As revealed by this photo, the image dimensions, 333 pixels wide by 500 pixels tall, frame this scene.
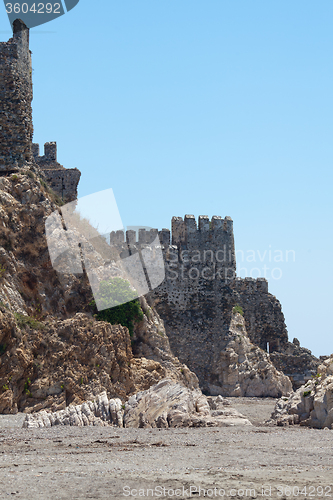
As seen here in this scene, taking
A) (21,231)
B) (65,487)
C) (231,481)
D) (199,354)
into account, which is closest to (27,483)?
(65,487)

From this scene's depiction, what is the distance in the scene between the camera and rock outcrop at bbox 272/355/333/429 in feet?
47.3

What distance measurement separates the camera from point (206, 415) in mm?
14867

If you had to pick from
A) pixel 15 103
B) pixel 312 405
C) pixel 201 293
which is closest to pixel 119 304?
pixel 312 405

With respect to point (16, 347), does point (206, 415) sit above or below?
below

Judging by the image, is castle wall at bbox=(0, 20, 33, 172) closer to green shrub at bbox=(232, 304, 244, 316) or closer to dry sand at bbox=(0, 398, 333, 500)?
dry sand at bbox=(0, 398, 333, 500)

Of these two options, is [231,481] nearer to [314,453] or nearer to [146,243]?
[314,453]

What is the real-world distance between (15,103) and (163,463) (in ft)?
51.6

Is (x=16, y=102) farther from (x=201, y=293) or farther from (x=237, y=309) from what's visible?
(x=237, y=309)

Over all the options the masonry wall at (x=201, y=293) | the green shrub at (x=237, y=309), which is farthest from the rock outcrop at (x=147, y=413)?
the green shrub at (x=237, y=309)

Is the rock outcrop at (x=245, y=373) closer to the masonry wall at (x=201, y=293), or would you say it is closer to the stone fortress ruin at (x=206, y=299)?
the stone fortress ruin at (x=206, y=299)

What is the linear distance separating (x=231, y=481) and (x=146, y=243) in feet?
82.8

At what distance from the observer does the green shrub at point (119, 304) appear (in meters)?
19.9

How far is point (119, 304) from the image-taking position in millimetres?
20312

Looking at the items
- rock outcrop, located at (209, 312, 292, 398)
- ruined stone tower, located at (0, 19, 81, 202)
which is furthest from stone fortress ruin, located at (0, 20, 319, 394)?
ruined stone tower, located at (0, 19, 81, 202)
